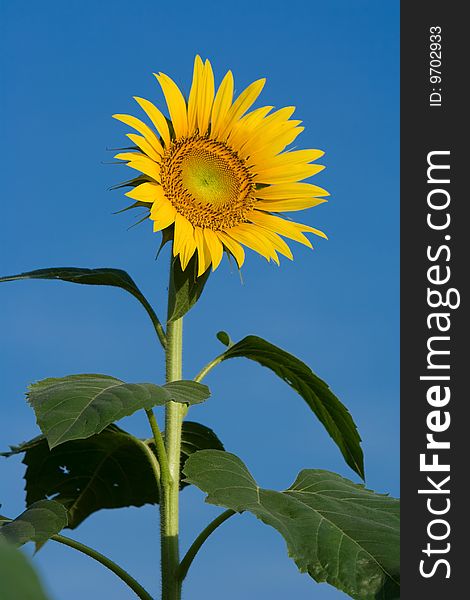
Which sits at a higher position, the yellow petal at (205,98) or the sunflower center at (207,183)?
the yellow petal at (205,98)

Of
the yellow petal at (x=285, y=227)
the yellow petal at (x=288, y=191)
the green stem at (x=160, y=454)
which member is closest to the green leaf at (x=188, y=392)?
the green stem at (x=160, y=454)

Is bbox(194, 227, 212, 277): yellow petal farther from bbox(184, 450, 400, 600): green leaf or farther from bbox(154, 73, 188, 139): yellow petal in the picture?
bbox(184, 450, 400, 600): green leaf

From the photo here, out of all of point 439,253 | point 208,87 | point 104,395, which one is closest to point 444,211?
point 439,253

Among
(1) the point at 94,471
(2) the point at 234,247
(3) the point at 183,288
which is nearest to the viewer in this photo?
(3) the point at 183,288

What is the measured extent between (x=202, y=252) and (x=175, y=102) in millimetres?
360

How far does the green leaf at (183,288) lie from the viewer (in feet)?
5.37

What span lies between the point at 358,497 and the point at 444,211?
63cm

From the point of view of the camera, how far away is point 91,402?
1338 mm

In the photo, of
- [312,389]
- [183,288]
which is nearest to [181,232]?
[183,288]

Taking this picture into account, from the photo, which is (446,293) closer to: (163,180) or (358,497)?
(358,497)

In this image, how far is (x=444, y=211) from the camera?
174 centimetres

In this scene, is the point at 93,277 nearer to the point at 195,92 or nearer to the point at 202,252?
the point at 202,252

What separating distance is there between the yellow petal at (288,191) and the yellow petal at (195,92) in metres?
0.22

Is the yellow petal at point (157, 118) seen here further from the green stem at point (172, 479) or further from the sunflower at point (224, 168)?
the green stem at point (172, 479)
